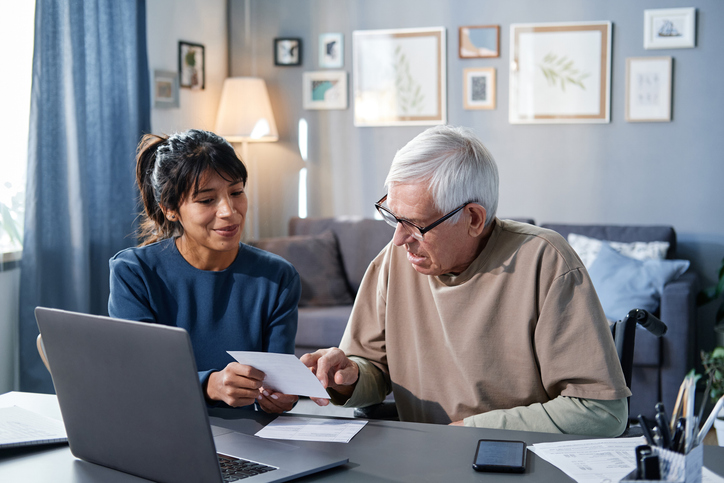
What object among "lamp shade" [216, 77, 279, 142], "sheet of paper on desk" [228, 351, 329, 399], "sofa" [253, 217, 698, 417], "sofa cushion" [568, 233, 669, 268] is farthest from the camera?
"lamp shade" [216, 77, 279, 142]

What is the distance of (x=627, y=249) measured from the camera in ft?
11.8

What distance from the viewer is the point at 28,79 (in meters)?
2.95

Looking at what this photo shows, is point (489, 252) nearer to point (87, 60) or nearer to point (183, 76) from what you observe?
point (87, 60)

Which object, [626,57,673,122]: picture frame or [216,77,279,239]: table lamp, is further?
[216,77,279,239]: table lamp

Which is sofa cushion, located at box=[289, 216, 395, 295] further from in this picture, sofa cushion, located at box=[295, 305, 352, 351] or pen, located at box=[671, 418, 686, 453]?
pen, located at box=[671, 418, 686, 453]

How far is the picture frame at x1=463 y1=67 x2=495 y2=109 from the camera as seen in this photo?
4184mm

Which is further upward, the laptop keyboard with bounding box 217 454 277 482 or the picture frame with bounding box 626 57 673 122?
the picture frame with bounding box 626 57 673 122

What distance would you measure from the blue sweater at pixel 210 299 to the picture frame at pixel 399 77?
2.89 meters

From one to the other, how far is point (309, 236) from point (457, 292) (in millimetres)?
2629

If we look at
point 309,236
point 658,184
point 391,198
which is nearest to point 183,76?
point 309,236

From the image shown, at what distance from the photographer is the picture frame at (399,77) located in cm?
428

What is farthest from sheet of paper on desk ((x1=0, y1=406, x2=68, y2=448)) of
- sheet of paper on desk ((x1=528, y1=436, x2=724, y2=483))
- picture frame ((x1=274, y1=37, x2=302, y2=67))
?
picture frame ((x1=274, y1=37, x2=302, y2=67))

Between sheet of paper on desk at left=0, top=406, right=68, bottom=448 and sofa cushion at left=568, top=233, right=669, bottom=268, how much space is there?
2.79 m

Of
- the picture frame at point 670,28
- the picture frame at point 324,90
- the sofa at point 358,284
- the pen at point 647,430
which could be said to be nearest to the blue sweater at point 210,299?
the pen at point 647,430
